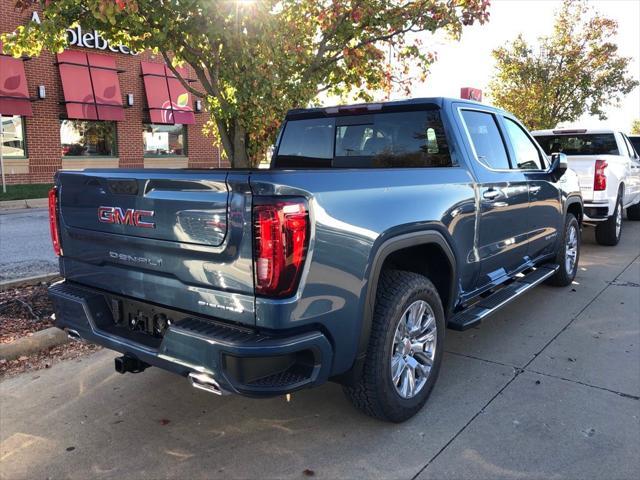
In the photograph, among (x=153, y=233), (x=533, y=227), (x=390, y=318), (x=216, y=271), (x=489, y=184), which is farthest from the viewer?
(x=533, y=227)

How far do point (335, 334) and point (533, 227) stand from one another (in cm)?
310

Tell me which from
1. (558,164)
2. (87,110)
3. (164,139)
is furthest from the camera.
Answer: (164,139)

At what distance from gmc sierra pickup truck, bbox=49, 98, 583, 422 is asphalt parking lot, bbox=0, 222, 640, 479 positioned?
310 millimetres

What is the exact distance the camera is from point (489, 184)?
4059 mm

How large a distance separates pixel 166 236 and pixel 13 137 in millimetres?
16905

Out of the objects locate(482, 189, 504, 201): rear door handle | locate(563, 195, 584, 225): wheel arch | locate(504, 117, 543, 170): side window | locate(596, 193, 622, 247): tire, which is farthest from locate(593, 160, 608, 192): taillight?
locate(482, 189, 504, 201): rear door handle

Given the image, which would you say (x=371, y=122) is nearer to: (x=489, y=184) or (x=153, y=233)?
(x=489, y=184)

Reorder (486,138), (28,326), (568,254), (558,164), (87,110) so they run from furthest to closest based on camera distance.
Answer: (87,110) → (568,254) → (558,164) → (28,326) → (486,138)

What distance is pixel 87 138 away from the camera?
1872 cm

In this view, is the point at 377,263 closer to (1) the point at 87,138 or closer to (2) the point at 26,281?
(2) the point at 26,281

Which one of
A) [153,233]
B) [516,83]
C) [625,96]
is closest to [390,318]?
[153,233]

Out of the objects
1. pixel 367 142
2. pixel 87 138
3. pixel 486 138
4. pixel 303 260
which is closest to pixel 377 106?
pixel 367 142

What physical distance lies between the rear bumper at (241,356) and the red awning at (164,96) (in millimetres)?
18244

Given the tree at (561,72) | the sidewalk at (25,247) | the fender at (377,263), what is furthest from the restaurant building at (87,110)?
the fender at (377,263)
